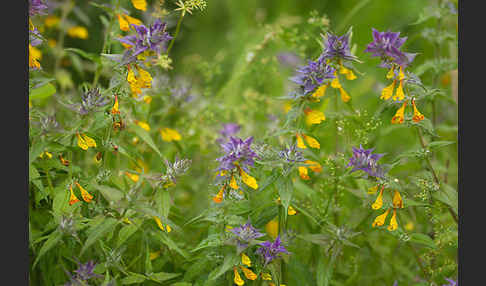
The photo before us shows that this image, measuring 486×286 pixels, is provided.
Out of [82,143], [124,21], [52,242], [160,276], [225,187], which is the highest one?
[124,21]

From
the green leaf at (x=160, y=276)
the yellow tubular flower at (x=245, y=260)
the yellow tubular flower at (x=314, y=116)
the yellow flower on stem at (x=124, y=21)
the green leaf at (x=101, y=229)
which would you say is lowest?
the green leaf at (x=160, y=276)

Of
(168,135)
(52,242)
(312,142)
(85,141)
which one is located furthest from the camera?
(168,135)

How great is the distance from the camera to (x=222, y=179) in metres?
1.29

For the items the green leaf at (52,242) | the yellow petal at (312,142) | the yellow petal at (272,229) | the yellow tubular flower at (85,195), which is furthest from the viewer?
the yellow petal at (272,229)

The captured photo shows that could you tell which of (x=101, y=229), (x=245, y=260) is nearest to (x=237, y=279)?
(x=245, y=260)

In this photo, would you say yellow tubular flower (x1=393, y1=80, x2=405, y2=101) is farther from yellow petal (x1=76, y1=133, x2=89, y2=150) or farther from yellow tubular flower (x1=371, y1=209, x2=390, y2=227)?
yellow petal (x1=76, y1=133, x2=89, y2=150)

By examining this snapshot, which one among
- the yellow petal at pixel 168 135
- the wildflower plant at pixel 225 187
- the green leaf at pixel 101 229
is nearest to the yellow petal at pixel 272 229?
the wildflower plant at pixel 225 187

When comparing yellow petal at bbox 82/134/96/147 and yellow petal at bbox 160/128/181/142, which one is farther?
yellow petal at bbox 160/128/181/142

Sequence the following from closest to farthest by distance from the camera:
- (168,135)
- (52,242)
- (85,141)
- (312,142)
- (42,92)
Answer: (52,242) → (85,141) → (312,142) → (42,92) → (168,135)

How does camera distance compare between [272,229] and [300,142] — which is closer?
[300,142]

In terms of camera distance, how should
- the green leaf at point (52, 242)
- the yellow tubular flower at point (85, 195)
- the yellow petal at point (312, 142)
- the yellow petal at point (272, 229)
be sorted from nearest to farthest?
the green leaf at point (52, 242)
the yellow tubular flower at point (85, 195)
the yellow petal at point (312, 142)
the yellow petal at point (272, 229)

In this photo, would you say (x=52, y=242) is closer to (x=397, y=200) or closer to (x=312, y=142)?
(x=312, y=142)

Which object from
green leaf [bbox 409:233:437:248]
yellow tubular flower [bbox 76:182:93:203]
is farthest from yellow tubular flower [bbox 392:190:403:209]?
yellow tubular flower [bbox 76:182:93:203]

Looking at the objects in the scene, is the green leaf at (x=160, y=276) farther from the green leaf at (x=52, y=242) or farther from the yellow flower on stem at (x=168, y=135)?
the yellow flower on stem at (x=168, y=135)
